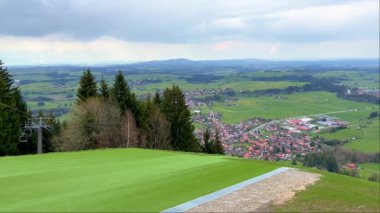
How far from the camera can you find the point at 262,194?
1677cm

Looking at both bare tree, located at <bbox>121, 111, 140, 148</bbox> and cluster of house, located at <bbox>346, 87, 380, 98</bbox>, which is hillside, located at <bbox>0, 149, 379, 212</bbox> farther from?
cluster of house, located at <bbox>346, 87, 380, 98</bbox>

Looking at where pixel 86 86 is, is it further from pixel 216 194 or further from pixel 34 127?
pixel 216 194

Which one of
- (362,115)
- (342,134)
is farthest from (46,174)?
(362,115)

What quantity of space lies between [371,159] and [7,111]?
63.0 m

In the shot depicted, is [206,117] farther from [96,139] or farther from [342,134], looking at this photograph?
[96,139]

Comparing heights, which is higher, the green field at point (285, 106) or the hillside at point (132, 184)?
the hillside at point (132, 184)

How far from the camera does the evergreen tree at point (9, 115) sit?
41.1 metres

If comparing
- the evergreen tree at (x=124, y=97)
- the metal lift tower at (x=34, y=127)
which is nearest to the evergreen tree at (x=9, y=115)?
the metal lift tower at (x=34, y=127)

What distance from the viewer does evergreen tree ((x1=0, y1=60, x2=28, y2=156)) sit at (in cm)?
4109

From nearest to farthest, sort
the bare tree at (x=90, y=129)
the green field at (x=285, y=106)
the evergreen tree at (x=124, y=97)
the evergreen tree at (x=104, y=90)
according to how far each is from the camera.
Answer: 1. the bare tree at (x=90, y=129)
2. the evergreen tree at (x=124, y=97)
3. the evergreen tree at (x=104, y=90)
4. the green field at (x=285, y=106)

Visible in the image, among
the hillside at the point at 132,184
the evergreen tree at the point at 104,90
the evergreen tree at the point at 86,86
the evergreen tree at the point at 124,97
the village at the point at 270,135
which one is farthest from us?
the village at the point at 270,135

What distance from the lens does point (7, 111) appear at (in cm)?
4266

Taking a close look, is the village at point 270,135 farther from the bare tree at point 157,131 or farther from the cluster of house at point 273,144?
the bare tree at point 157,131

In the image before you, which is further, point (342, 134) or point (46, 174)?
point (342, 134)
